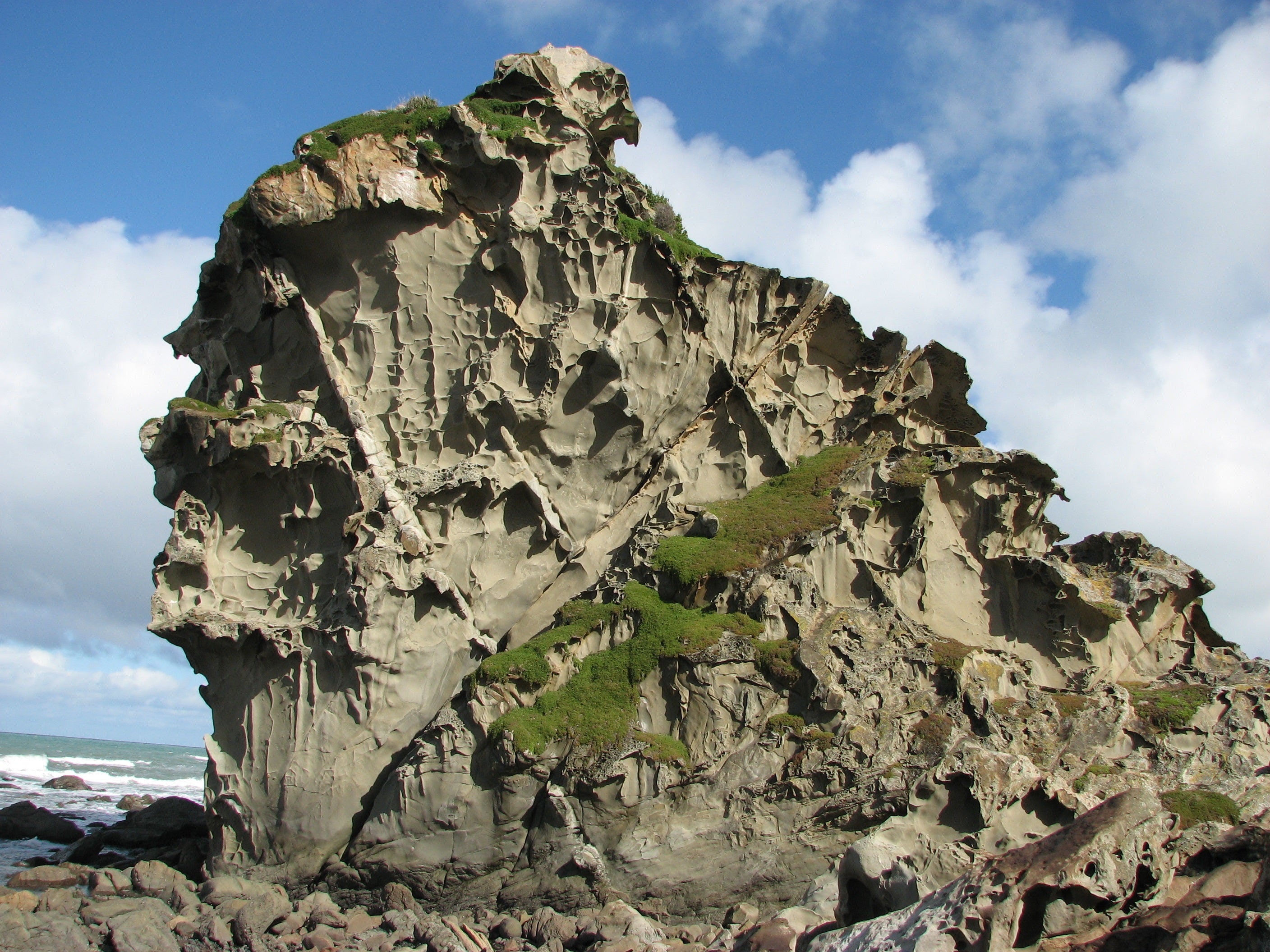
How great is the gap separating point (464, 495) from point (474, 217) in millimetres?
5867

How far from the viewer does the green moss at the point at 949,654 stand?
14859mm

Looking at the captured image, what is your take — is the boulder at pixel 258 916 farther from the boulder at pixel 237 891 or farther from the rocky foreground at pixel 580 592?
the boulder at pixel 237 891

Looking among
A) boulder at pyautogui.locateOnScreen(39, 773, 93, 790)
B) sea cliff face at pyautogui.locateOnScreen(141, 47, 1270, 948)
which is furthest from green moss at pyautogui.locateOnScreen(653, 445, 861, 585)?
boulder at pyautogui.locateOnScreen(39, 773, 93, 790)

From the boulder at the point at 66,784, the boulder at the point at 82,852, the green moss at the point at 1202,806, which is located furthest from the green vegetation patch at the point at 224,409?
the boulder at the point at 66,784

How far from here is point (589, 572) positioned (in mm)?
18672

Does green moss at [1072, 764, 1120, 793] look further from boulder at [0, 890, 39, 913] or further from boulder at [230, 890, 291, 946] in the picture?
boulder at [0, 890, 39, 913]

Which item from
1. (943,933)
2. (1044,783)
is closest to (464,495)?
(1044,783)

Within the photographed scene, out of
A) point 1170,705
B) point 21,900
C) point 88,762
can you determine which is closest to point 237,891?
point 21,900

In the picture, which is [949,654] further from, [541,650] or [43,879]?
[43,879]

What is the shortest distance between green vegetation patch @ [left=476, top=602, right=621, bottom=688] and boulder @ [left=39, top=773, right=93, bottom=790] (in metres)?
33.8

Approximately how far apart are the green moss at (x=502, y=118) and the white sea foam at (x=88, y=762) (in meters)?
54.3

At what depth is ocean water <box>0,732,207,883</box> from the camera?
81.1ft

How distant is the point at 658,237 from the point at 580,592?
7828 mm

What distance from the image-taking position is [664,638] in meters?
15.4
